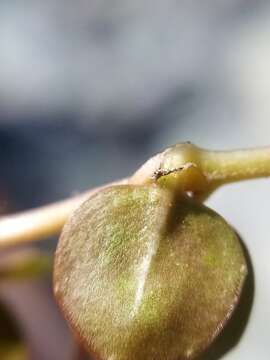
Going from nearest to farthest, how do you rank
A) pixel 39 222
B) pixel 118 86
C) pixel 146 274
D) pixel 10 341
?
pixel 146 274 < pixel 39 222 < pixel 10 341 < pixel 118 86

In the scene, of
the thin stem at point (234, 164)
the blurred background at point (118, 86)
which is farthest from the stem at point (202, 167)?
the blurred background at point (118, 86)

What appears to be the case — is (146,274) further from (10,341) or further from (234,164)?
(10,341)

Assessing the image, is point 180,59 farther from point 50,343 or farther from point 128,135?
point 50,343

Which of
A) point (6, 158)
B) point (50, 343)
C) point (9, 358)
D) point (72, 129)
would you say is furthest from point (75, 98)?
point (9, 358)

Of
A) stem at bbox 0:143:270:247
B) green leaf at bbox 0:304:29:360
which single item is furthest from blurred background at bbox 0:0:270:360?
Answer: stem at bbox 0:143:270:247

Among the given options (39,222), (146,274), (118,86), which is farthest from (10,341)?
(118,86)

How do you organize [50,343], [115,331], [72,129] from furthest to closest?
[72,129] → [50,343] → [115,331]
